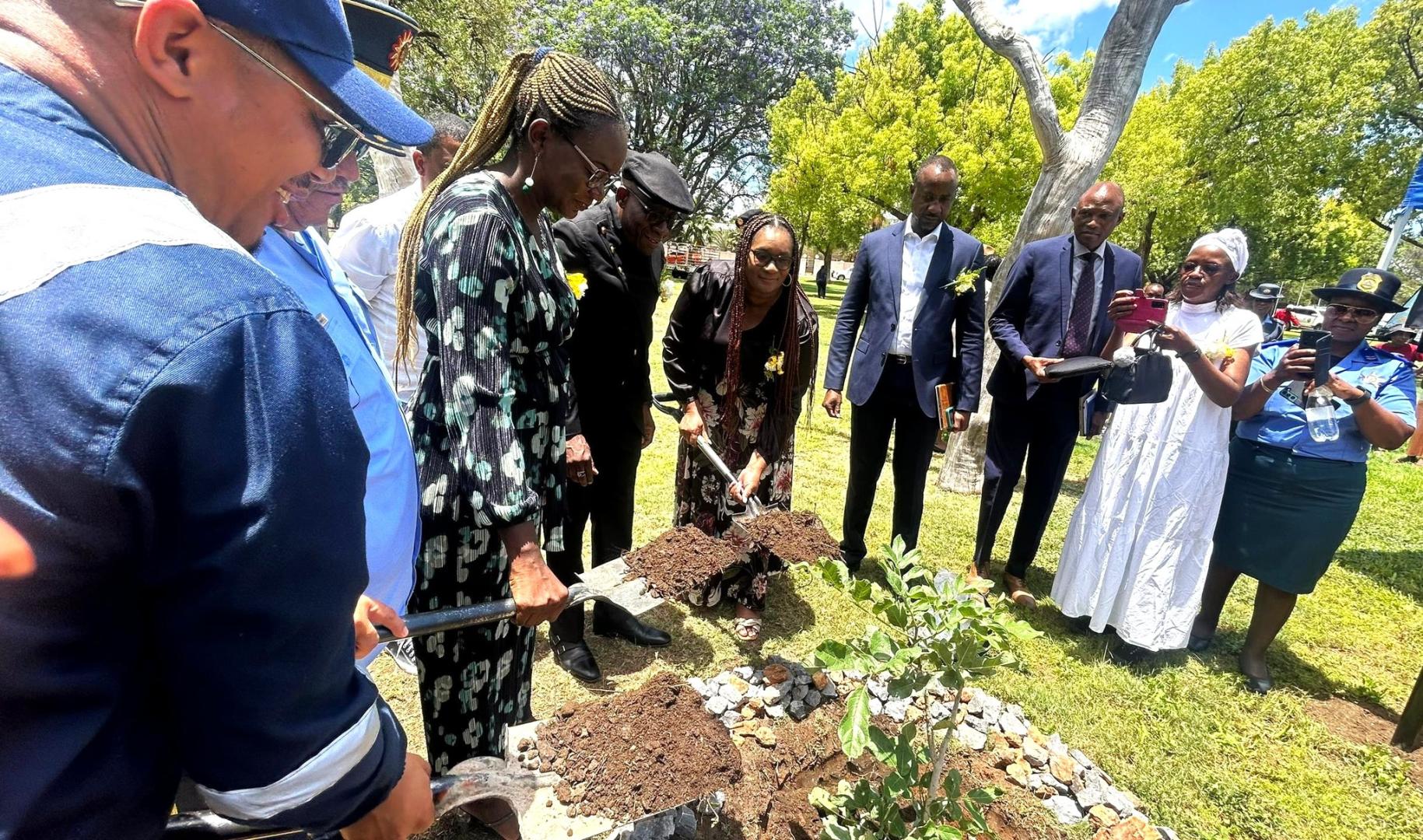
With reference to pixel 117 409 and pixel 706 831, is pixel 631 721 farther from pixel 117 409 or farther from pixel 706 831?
pixel 117 409

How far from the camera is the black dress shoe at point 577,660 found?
2.94 metres

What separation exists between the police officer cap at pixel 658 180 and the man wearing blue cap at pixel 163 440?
1.81m

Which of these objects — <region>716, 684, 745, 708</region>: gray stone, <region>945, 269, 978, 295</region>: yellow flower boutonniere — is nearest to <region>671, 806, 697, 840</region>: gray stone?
<region>716, 684, 745, 708</region>: gray stone

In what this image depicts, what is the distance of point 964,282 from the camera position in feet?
11.4

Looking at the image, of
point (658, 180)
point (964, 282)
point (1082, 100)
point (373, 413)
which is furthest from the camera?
point (1082, 100)

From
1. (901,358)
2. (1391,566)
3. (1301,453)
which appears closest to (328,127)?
(901,358)

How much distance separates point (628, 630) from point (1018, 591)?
2.41m

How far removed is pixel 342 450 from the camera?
0.66m

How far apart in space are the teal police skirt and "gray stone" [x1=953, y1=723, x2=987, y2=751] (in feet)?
5.88

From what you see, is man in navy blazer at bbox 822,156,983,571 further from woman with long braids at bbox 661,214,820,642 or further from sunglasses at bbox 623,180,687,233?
sunglasses at bbox 623,180,687,233

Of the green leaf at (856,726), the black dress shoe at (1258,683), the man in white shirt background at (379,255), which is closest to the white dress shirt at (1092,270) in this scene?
the black dress shoe at (1258,683)

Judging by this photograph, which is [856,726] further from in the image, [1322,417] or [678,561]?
[1322,417]

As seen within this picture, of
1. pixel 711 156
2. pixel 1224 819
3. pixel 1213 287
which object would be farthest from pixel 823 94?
pixel 1224 819

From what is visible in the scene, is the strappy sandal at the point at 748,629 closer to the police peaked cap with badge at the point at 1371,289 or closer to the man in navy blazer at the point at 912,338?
the man in navy blazer at the point at 912,338
